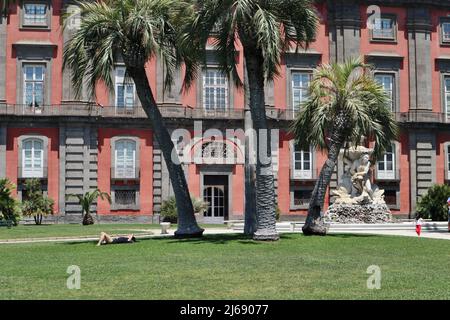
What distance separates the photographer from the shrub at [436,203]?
3434cm

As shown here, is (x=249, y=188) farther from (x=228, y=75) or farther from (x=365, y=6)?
(x=365, y=6)

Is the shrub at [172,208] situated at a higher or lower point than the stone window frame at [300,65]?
lower

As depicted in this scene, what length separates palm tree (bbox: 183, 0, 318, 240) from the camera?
17.2 metres

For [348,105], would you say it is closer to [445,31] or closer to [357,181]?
[357,181]

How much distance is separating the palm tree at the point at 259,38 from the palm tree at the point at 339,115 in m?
2.67

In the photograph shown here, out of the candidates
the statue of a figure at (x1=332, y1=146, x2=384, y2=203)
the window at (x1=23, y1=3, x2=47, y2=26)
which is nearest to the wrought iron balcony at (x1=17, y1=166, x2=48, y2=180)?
the window at (x1=23, y1=3, x2=47, y2=26)

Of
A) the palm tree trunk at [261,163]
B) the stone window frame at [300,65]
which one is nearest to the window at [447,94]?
the stone window frame at [300,65]

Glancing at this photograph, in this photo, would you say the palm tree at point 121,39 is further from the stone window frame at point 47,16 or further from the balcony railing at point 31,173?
the stone window frame at point 47,16

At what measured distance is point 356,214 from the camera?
27.4 metres

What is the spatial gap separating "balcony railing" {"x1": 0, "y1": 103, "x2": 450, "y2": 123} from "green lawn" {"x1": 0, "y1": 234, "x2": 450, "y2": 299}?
19603 millimetres

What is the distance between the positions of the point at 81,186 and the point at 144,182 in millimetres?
3497

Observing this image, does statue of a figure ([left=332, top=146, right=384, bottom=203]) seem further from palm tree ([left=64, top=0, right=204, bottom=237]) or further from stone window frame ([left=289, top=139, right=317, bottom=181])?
stone window frame ([left=289, top=139, right=317, bottom=181])

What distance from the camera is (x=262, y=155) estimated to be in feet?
60.0
